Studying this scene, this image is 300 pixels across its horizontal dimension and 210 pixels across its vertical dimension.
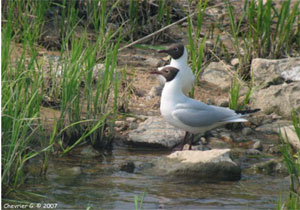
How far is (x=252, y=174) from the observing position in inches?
232

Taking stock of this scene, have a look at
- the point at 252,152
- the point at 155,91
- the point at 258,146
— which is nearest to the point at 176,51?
the point at 155,91

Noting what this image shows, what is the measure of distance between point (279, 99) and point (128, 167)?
2334 mm

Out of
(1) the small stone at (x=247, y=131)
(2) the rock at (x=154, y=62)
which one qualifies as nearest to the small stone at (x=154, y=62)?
(2) the rock at (x=154, y=62)

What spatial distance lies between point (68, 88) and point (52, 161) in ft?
2.11

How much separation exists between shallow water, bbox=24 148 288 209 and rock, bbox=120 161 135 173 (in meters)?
0.06

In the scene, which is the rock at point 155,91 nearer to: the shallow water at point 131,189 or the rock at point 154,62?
the rock at point 154,62

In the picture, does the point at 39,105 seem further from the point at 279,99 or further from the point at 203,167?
the point at 279,99

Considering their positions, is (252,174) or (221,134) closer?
(252,174)

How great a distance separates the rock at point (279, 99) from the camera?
736 centimetres

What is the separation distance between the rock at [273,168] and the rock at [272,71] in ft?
6.65

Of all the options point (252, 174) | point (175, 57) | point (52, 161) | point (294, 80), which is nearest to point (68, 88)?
point (52, 161)

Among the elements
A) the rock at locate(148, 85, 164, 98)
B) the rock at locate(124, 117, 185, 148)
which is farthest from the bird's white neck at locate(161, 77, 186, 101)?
the rock at locate(148, 85, 164, 98)

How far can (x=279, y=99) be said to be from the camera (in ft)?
24.5

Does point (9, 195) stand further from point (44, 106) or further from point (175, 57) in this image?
point (175, 57)
